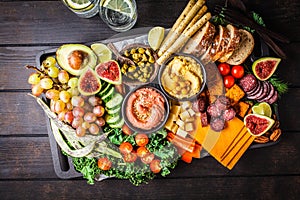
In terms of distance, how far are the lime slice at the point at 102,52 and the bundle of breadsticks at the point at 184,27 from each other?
0.28m

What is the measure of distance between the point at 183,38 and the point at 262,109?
58cm

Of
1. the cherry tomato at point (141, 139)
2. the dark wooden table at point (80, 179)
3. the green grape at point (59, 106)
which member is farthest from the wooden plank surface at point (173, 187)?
the green grape at point (59, 106)

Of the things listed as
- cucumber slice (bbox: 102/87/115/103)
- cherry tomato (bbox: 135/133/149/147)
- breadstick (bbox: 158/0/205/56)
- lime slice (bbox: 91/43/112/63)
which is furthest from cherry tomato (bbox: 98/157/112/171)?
breadstick (bbox: 158/0/205/56)

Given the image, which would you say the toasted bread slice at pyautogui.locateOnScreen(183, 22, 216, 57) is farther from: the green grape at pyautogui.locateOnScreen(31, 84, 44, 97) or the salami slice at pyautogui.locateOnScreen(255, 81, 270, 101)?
the green grape at pyautogui.locateOnScreen(31, 84, 44, 97)

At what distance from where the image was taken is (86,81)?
7.70ft

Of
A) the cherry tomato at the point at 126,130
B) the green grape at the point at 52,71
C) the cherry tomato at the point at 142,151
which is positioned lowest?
the cherry tomato at the point at 142,151

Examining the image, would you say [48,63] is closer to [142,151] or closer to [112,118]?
[112,118]

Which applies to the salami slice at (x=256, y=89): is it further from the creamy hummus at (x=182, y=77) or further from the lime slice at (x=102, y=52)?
the lime slice at (x=102, y=52)

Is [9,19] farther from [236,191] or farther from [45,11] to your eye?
[236,191]

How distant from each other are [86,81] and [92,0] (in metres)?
0.45

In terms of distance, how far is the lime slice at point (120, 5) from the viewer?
2395mm

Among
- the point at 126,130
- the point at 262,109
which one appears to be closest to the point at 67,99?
the point at 126,130

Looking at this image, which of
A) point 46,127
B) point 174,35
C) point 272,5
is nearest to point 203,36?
point 174,35

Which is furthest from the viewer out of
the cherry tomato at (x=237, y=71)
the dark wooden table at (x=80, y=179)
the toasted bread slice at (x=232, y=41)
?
the dark wooden table at (x=80, y=179)
